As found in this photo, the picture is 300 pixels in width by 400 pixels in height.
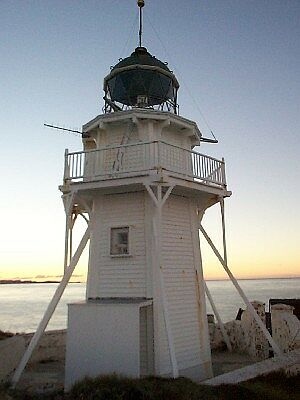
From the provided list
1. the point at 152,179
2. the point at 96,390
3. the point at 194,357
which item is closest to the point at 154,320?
the point at 194,357

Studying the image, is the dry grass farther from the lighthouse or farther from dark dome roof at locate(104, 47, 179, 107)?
dark dome roof at locate(104, 47, 179, 107)

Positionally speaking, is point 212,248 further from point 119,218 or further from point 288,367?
point 288,367

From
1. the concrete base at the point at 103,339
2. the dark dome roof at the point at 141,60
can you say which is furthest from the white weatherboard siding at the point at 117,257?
the dark dome roof at the point at 141,60

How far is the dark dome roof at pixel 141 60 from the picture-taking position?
1311 centimetres

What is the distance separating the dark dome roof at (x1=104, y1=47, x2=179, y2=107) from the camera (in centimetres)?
1308

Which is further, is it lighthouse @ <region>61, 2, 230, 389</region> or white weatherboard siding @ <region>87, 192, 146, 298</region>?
white weatherboard siding @ <region>87, 192, 146, 298</region>

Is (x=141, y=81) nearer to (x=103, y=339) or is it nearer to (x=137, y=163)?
(x=137, y=163)

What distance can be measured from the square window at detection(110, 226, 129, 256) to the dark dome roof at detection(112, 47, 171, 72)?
18.3ft

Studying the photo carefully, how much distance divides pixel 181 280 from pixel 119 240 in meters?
2.36

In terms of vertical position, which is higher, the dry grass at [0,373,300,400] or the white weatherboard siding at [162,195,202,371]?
the white weatherboard siding at [162,195,202,371]

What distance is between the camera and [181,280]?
1237cm

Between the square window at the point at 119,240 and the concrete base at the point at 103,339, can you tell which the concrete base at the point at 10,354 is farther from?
the square window at the point at 119,240

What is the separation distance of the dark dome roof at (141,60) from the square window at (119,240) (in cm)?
557

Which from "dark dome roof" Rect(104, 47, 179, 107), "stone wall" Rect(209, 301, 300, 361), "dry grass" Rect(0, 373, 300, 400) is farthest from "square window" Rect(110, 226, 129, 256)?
"stone wall" Rect(209, 301, 300, 361)
